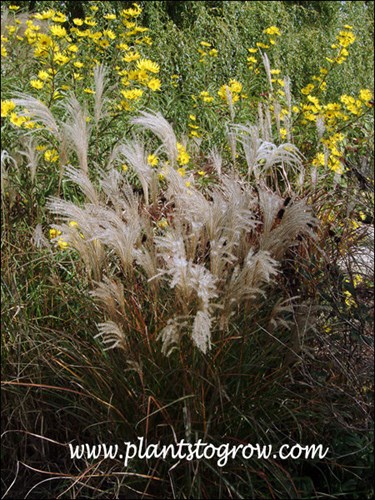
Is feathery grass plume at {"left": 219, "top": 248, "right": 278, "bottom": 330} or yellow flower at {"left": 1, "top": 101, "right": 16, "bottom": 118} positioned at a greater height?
yellow flower at {"left": 1, "top": 101, "right": 16, "bottom": 118}

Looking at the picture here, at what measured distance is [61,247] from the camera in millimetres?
2949

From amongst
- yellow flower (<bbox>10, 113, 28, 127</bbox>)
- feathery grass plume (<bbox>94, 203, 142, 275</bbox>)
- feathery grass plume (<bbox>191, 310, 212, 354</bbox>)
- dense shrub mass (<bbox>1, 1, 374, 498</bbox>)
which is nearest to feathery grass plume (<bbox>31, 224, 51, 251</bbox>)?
dense shrub mass (<bbox>1, 1, 374, 498</bbox>)

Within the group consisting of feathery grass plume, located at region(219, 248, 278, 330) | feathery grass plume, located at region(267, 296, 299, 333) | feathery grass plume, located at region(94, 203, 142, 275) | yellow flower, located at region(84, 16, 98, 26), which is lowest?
feathery grass plume, located at region(267, 296, 299, 333)

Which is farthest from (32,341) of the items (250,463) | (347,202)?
(347,202)

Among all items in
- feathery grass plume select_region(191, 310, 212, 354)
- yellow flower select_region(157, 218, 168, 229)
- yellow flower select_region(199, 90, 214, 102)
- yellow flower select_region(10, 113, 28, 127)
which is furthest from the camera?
yellow flower select_region(199, 90, 214, 102)

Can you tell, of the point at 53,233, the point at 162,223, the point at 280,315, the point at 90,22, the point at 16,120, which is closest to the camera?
the point at 280,315

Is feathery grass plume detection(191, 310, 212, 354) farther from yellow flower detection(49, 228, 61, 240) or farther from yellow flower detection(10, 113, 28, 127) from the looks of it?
yellow flower detection(10, 113, 28, 127)

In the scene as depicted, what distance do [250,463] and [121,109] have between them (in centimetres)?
178

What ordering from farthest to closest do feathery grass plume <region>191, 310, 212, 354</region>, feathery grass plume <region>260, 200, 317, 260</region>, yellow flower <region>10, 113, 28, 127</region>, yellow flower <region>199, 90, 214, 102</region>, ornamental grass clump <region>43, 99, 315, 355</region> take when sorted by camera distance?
yellow flower <region>199, 90, 214, 102</region> < yellow flower <region>10, 113, 28, 127</region> < feathery grass plume <region>260, 200, 317, 260</region> < ornamental grass clump <region>43, 99, 315, 355</region> < feathery grass plume <region>191, 310, 212, 354</region>

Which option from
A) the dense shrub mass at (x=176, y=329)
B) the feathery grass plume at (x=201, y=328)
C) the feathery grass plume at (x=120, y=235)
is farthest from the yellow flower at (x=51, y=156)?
the feathery grass plume at (x=201, y=328)

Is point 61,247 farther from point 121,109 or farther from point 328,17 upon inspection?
point 328,17

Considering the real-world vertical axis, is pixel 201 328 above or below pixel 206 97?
below

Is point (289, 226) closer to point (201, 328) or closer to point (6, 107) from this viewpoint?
point (201, 328)

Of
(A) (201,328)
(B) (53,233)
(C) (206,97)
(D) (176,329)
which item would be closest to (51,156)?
(B) (53,233)
